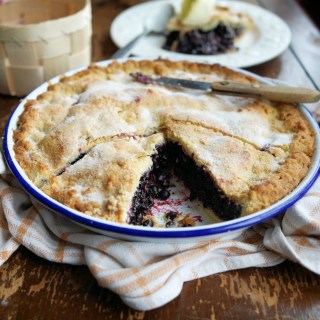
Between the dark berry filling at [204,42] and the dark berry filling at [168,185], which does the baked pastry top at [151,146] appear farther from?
the dark berry filling at [204,42]

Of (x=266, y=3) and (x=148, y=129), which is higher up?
(x=148, y=129)

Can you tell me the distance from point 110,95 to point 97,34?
4.22 feet

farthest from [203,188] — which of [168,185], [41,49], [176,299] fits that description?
[41,49]

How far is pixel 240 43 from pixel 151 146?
1.63m

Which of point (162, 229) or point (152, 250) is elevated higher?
point (162, 229)

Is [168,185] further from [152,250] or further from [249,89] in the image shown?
[249,89]

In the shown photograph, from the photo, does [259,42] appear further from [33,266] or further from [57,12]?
A: [33,266]

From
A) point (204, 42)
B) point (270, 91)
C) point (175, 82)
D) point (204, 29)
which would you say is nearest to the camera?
point (270, 91)

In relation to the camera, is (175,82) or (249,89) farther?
(175,82)

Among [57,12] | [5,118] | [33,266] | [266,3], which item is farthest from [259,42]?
[33,266]

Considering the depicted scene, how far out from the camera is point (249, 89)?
2.25 m

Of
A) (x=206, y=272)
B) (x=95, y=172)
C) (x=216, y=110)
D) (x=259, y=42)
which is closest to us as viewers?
(x=206, y=272)

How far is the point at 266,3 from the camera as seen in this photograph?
407 centimetres

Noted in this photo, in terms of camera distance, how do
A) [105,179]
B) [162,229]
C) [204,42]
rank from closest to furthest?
1. [162,229]
2. [105,179]
3. [204,42]
